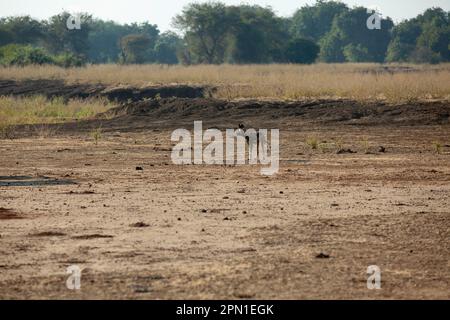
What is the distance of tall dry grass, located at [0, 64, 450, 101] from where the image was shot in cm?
2967

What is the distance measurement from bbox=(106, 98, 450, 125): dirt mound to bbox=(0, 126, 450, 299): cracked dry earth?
313 inches

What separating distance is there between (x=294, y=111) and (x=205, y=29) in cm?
3967

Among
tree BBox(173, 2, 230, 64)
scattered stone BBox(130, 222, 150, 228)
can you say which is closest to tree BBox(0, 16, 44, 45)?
tree BBox(173, 2, 230, 64)

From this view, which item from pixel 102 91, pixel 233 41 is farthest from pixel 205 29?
pixel 102 91

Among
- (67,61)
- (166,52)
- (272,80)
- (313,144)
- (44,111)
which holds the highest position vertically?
(67,61)

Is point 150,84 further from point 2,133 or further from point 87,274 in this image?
Answer: point 87,274

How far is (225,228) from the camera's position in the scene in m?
10.2

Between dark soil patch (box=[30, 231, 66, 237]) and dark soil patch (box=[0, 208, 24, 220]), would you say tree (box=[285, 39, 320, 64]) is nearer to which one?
dark soil patch (box=[0, 208, 24, 220])

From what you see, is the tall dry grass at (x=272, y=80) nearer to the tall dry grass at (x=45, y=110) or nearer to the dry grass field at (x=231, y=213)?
the dry grass field at (x=231, y=213)

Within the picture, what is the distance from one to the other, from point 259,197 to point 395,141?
362 inches

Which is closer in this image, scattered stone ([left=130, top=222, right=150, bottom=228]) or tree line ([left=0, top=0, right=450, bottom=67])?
scattered stone ([left=130, top=222, right=150, bottom=228])

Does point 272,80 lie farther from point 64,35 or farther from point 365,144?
point 64,35

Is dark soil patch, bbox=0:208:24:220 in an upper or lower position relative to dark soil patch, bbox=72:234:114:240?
lower

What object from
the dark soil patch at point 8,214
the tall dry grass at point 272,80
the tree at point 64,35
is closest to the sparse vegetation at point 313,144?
the tall dry grass at point 272,80
